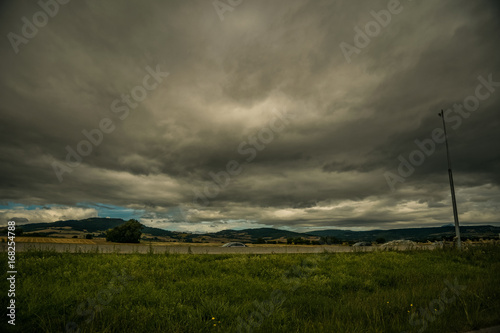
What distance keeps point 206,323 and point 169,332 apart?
2.92 feet

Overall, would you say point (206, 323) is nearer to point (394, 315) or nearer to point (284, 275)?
point (394, 315)

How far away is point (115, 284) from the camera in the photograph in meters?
9.37

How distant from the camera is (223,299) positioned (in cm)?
803

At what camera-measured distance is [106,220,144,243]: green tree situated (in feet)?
141

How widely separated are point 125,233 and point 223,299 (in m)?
40.9

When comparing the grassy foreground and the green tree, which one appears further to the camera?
the green tree

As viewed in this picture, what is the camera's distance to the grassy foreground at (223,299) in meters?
5.95

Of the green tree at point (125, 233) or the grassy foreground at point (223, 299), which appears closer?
the grassy foreground at point (223, 299)

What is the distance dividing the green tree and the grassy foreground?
31703 mm

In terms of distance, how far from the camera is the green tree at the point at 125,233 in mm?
43031

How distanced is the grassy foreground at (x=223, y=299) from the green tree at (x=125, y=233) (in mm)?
31703

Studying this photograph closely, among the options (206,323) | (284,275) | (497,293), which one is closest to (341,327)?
(206,323)

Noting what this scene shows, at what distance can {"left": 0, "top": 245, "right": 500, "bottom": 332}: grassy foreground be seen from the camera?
595 cm

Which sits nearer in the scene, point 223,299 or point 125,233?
point 223,299
